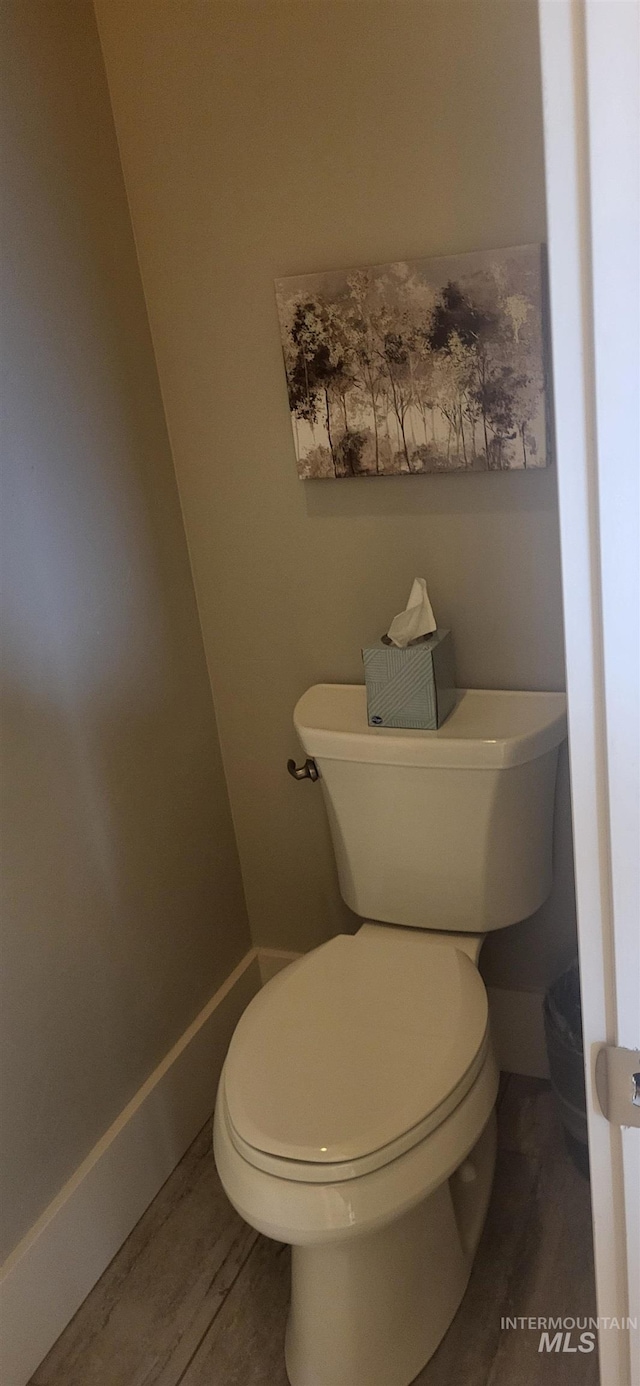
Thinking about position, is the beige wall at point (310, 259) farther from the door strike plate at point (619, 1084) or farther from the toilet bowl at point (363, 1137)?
the door strike plate at point (619, 1084)

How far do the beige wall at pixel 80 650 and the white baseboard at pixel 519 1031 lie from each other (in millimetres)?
603

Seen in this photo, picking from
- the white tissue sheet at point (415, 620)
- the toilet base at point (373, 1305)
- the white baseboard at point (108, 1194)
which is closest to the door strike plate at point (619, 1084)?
the toilet base at point (373, 1305)

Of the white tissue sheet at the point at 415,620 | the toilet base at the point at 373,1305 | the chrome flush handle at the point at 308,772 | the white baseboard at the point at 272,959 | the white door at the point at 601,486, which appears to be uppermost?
the white door at the point at 601,486

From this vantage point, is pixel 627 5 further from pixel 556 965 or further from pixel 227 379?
pixel 556 965

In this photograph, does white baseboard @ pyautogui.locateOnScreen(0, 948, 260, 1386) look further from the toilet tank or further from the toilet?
the toilet tank

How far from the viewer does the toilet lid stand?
1.13 metres

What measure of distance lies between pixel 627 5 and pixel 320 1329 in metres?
1.47

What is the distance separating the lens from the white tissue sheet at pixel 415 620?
4.66 ft

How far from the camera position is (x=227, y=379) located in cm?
155

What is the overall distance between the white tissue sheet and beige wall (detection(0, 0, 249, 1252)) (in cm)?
46

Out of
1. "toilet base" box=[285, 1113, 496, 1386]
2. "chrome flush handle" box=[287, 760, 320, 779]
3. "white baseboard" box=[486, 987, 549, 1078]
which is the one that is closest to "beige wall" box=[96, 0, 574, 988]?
"white baseboard" box=[486, 987, 549, 1078]

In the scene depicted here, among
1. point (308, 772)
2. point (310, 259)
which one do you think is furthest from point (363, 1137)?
point (310, 259)

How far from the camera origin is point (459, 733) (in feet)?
4.55

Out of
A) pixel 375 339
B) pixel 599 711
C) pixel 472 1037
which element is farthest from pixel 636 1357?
pixel 375 339
